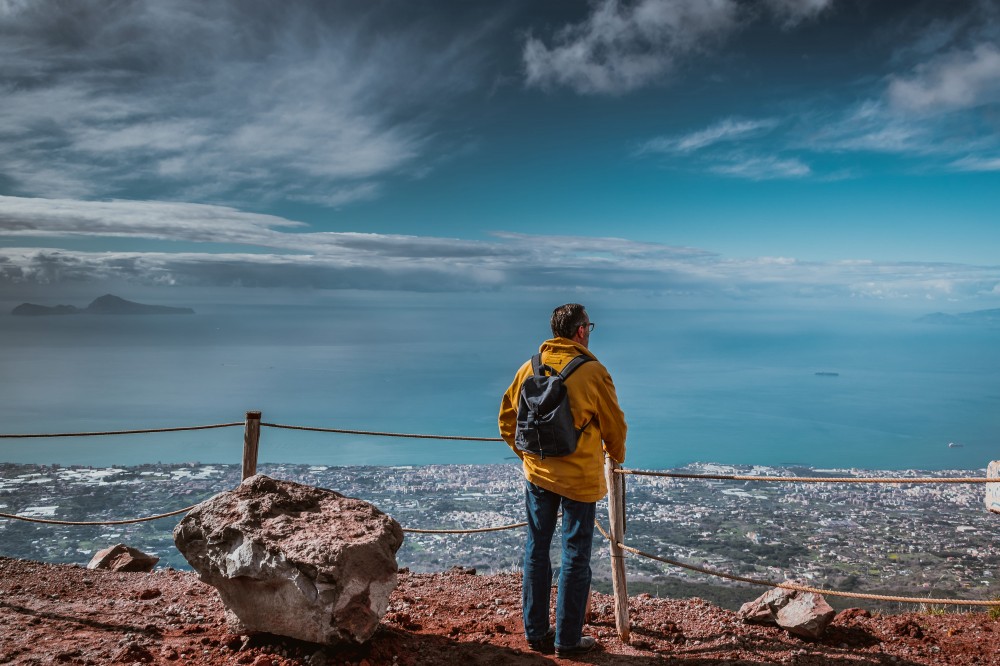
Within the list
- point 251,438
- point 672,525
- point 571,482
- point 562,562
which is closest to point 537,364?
point 571,482

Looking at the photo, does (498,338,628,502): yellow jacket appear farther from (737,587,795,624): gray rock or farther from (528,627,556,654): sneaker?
(737,587,795,624): gray rock

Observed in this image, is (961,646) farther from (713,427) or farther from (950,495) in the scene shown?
(713,427)

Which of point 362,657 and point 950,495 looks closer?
point 362,657

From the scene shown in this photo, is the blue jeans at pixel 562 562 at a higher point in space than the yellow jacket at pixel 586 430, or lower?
lower

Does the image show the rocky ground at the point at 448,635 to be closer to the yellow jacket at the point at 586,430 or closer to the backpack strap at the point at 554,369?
the yellow jacket at the point at 586,430

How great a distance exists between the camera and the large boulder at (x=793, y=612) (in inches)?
Answer: 178

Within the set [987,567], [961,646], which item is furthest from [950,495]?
[961,646]

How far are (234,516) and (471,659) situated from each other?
1.60 meters

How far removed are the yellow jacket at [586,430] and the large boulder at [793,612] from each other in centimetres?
192

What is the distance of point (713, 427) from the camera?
136625 millimetres

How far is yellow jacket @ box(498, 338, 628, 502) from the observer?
3.69m

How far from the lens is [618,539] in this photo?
4371 millimetres

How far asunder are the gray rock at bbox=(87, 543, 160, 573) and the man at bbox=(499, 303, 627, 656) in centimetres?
482

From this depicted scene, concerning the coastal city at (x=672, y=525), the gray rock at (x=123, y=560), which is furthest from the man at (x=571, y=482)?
the gray rock at (x=123, y=560)
